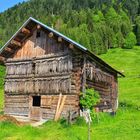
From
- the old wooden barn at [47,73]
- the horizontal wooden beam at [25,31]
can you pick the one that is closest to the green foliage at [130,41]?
the old wooden barn at [47,73]

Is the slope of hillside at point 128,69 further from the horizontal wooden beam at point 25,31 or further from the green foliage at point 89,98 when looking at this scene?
the horizontal wooden beam at point 25,31

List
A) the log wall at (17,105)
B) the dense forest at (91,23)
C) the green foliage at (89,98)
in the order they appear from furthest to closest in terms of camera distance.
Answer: the dense forest at (91,23) < the log wall at (17,105) < the green foliage at (89,98)

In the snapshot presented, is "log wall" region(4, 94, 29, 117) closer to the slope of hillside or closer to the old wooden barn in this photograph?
the old wooden barn

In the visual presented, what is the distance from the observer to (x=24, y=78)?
29.6m

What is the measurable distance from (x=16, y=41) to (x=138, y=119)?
11939 mm

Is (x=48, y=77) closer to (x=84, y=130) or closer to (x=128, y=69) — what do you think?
(x=84, y=130)

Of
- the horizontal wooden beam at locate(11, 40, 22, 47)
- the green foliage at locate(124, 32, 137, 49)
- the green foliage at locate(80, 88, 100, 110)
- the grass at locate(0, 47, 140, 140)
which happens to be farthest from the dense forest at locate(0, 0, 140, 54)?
the green foliage at locate(80, 88, 100, 110)

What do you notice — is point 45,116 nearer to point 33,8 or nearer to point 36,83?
point 36,83

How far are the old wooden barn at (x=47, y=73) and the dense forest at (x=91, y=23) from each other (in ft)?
223

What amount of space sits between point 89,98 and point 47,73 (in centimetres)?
421

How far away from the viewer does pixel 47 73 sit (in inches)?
1106

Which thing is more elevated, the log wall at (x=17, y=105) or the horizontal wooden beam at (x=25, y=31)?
the horizontal wooden beam at (x=25, y=31)

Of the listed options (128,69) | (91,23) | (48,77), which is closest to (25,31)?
(48,77)

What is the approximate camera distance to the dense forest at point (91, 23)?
10538 cm
